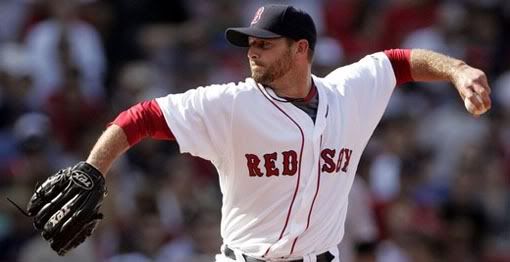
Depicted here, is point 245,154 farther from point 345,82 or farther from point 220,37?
point 220,37

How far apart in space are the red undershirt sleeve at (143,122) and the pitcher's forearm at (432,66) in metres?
1.36

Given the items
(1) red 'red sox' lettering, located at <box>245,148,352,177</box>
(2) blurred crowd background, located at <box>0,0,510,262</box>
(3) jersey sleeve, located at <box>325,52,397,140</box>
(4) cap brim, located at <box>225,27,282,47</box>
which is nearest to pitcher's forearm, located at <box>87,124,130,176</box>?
(1) red 'red sox' lettering, located at <box>245,148,352,177</box>

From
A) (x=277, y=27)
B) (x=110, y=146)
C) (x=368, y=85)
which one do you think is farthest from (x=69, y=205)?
(x=368, y=85)

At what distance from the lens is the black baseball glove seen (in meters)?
5.78

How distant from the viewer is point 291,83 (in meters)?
6.16

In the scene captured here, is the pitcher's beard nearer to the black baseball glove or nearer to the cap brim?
the cap brim

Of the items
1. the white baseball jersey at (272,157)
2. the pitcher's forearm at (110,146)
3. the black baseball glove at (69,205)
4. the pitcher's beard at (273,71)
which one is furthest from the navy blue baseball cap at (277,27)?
the black baseball glove at (69,205)

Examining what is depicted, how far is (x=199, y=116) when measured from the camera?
5973 millimetres

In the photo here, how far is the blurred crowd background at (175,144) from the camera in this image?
32.5 ft

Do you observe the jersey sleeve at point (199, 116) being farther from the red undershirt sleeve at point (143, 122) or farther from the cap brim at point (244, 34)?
the cap brim at point (244, 34)

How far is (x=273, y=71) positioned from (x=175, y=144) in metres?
5.14

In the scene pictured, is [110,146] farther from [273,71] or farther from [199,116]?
[273,71]

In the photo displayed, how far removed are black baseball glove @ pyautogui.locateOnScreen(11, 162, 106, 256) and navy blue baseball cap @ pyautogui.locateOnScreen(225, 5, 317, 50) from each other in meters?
0.97

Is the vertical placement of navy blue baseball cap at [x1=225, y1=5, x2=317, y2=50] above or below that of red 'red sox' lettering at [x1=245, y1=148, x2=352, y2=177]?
above
